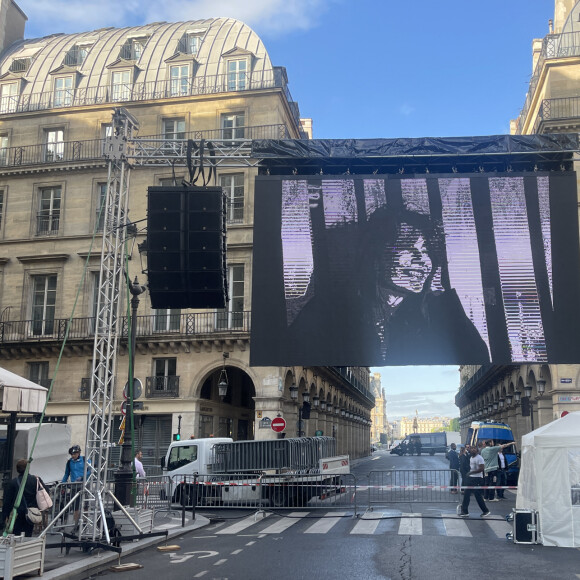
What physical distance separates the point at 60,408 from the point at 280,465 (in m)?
16.7

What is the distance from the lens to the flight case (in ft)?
43.5

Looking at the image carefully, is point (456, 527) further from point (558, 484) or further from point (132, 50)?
point (132, 50)

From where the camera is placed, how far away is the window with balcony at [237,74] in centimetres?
3547

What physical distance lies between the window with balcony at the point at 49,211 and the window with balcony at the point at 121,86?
18.6ft

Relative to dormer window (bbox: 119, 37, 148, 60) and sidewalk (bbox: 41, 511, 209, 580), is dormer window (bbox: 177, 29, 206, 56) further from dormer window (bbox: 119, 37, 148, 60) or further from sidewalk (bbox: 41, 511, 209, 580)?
sidewalk (bbox: 41, 511, 209, 580)

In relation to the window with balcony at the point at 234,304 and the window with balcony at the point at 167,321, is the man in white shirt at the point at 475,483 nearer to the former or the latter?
the window with balcony at the point at 234,304

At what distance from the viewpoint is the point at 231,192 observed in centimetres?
3366

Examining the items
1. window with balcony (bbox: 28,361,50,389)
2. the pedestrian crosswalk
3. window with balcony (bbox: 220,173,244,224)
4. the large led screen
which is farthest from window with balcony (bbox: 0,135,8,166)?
the pedestrian crosswalk

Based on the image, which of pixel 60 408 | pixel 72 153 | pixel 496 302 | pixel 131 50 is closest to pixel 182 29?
pixel 131 50

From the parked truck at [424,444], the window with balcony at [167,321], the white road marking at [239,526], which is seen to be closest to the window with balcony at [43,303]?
the window with balcony at [167,321]

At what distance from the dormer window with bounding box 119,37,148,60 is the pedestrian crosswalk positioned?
27.6 m

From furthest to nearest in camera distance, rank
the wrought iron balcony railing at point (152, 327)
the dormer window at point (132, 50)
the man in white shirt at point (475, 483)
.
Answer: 1. the dormer window at point (132, 50)
2. the wrought iron balcony railing at point (152, 327)
3. the man in white shirt at point (475, 483)

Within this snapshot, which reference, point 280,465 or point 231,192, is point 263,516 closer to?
point 280,465

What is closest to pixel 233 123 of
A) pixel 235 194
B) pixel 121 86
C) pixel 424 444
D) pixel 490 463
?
pixel 235 194
